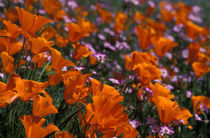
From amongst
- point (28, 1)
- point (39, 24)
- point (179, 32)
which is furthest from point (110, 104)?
point (179, 32)

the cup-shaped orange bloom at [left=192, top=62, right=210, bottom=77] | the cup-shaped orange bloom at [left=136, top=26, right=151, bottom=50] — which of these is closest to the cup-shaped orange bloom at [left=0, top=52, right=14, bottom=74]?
the cup-shaped orange bloom at [left=136, top=26, right=151, bottom=50]

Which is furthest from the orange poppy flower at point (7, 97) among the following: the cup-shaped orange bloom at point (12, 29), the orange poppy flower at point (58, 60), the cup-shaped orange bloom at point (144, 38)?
the cup-shaped orange bloom at point (144, 38)

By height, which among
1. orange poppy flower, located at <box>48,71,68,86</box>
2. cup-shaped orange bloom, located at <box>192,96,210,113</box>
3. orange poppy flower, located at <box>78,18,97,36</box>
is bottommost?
cup-shaped orange bloom, located at <box>192,96,210,113</box>

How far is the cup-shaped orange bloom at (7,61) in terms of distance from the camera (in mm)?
1134

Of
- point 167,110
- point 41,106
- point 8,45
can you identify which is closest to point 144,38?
point 167,110

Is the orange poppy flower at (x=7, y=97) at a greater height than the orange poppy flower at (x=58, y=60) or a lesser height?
lesser

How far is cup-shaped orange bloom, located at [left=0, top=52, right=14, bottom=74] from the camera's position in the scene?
3.72ft

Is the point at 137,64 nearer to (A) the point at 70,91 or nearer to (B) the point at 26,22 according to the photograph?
(A) the point at 70,91

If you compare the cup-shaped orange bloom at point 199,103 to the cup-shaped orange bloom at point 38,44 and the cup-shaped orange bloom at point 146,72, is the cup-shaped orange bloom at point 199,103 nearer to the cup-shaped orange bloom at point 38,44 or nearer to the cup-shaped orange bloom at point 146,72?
the cup-shaped orange bloom at point 146,72

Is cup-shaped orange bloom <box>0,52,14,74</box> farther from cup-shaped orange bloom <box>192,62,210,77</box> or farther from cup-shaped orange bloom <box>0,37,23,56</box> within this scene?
cup-shaped orange bloom <box>192,62,210,77</box>

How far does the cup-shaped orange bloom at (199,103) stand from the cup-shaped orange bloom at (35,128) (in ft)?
4.46

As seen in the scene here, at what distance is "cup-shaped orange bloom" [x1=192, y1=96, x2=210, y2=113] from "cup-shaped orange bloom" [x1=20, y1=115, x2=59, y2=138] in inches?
53.5

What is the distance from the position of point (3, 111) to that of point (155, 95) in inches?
32.0

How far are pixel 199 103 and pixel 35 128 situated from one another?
4.90ft
